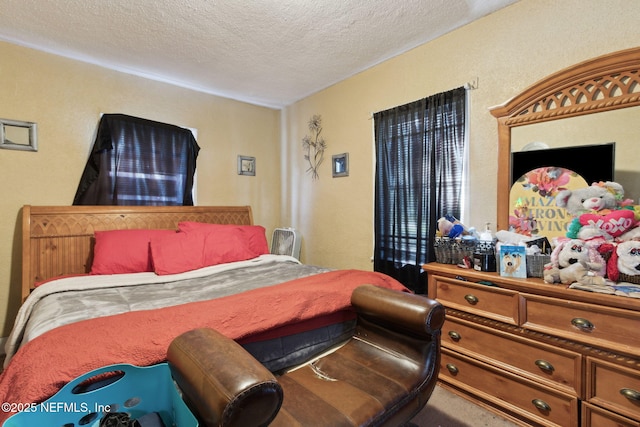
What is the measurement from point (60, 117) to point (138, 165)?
677 mm

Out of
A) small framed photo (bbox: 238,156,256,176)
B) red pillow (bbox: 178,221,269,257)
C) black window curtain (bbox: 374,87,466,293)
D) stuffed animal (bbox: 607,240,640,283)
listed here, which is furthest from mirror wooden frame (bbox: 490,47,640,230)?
small framed photo (bbox: 238,156,256,176)

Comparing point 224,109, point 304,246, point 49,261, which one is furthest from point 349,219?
point 49,261

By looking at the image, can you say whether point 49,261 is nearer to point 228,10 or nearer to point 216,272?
point 216,272

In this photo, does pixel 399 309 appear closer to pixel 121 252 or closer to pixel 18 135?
pixel 121 252

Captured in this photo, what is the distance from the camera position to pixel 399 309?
143 centimetres

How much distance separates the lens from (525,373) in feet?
5.20

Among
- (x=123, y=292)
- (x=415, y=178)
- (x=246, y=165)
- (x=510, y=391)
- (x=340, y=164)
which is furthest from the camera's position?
(x=246, y=165)

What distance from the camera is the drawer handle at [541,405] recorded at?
1511mm

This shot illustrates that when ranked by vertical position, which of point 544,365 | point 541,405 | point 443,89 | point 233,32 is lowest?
point 541,405

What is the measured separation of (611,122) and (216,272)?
104 inches

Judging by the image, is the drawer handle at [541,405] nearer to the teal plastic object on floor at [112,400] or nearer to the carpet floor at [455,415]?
the carpet floor at [455,415]

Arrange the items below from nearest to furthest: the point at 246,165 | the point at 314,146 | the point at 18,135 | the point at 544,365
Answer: the point at 544,365 < the point at 18,135 < the point at 314,146 < the point at 246,165

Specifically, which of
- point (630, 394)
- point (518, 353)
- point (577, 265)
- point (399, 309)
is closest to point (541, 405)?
point (518, 353)

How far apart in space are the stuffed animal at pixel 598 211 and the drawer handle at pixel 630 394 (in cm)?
66
